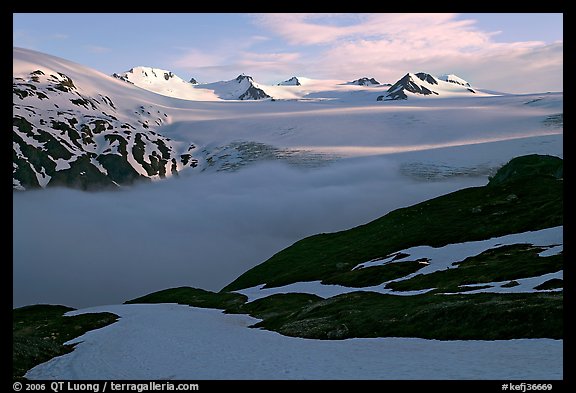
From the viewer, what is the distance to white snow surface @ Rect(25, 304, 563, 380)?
98.5 ft

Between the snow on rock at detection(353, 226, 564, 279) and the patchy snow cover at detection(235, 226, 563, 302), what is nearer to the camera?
the patchy snow cover at detection(235, 226, 563, 302)

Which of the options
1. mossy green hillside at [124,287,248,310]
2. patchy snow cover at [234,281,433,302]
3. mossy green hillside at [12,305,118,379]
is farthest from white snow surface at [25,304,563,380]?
mossy green hillside at [124,287,248,310]

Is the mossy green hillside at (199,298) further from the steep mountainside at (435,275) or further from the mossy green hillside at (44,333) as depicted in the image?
the mossy green hillside at (44,333)

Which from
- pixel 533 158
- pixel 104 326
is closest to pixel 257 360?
pixel 104 326

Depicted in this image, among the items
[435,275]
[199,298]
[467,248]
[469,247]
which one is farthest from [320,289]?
[199,298]

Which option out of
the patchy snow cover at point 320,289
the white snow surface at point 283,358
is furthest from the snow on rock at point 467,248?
the white snow surface at point 283,358

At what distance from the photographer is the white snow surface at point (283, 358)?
98.5 ft

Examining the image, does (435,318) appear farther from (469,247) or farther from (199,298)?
(199,298)

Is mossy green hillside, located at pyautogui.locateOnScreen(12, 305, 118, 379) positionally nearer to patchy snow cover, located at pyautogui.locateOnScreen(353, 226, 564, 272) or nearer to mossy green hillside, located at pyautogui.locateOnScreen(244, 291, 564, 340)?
mossy green hillside, located at pyautogui.locateOnScreen(244, 291, 564, 340)

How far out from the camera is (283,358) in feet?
131

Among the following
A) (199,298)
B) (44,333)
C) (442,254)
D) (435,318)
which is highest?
(435,318)
